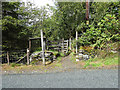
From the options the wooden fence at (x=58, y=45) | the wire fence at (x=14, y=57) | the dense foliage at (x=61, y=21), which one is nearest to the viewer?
the wire fence at (x=14, y=57)

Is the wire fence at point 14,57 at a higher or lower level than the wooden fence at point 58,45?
lower

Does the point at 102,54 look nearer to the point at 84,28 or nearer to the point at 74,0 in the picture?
the point at 84,28

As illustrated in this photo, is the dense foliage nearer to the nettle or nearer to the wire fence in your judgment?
the nettle

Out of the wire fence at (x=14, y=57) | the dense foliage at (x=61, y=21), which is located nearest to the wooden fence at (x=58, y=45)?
the dense foliage at (x=61, y=21)

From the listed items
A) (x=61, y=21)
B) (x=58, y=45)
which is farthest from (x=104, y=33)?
(x=58, y=45)

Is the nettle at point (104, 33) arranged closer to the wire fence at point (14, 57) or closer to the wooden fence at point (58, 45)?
the wooden fence at point (58, 45)

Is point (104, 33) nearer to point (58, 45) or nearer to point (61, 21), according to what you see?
point (61, 21)

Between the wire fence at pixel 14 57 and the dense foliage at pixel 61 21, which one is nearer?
the wire fence at pixel 14 57

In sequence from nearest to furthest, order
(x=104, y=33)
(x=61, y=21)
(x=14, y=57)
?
(x=14, y=57)
(x=104, y=33)
(x=61, y=21)

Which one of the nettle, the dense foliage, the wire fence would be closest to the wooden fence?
the dense foliage

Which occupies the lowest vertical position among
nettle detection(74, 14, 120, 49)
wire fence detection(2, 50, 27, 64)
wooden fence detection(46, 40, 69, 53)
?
wire fence detection(2, 50, 27, 64)

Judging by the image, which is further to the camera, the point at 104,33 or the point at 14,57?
the point at 104,33

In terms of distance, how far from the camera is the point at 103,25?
5.84 m

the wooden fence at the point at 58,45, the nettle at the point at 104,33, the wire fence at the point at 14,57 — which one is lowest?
the wire fence at the point at 14,57
